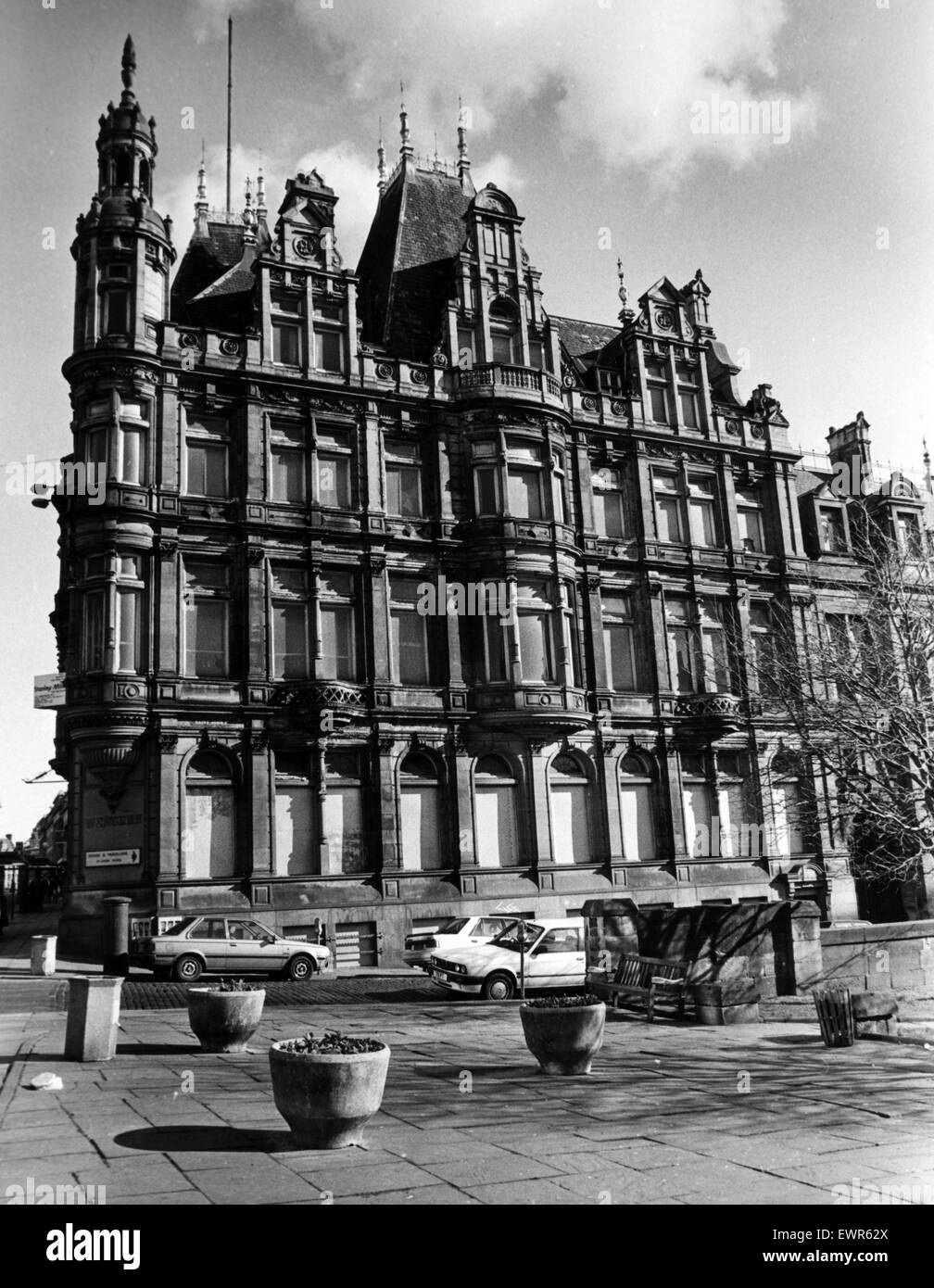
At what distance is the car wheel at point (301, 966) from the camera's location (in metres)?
24.8

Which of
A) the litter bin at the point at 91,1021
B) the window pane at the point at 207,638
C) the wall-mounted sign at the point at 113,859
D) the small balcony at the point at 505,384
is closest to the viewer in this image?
the litter bin at the point at 91,1021

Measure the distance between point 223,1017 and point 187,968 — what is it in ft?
35.2

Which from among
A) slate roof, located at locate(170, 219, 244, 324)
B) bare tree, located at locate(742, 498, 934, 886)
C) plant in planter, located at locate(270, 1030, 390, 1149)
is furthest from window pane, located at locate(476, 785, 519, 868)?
plant in planter, located at locate(270, 1030, 390, 1149)

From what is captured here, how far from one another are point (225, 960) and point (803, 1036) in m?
13.4

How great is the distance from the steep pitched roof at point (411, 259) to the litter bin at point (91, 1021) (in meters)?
Answer: 25.5

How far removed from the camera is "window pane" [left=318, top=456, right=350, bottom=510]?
3209cm

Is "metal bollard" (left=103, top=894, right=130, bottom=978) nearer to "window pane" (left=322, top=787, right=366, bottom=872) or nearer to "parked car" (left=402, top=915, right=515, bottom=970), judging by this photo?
"parked car" (left=402, top=915, right=515, bottom=970)

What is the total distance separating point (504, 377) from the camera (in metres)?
34.4

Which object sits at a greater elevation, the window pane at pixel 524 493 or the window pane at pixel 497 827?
the window pane at pixel 524 493

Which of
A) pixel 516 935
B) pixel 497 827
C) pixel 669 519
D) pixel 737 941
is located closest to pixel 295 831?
pixel 497 827

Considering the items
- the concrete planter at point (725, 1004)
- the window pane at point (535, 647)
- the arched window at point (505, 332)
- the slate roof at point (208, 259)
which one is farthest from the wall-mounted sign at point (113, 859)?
the arched window at point (505, 332)

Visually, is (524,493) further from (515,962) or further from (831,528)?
(515,962)

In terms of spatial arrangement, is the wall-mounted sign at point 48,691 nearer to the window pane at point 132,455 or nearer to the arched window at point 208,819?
the arched window at point 208,819
